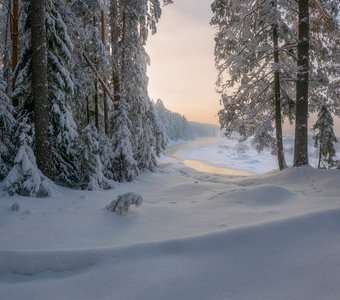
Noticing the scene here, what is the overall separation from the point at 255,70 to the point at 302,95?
14.5 feet

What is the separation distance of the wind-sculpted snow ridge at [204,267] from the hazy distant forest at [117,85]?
3.44 m

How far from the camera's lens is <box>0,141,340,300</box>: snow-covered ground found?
9.46 feet

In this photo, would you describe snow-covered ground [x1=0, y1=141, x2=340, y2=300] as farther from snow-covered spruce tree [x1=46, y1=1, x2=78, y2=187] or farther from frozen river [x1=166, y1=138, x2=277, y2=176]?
frozen river [x1=166, y1=138, x2=277, y2=176]

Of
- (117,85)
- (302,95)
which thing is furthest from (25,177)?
(302,95)

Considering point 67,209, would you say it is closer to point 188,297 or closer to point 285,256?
point 188,297

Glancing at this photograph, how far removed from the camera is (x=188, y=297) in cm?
278

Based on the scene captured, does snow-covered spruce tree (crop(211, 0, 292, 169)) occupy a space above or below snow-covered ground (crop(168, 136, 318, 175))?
above

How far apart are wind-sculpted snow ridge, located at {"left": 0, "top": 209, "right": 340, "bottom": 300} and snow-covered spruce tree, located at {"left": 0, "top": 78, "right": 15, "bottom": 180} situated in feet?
15.1

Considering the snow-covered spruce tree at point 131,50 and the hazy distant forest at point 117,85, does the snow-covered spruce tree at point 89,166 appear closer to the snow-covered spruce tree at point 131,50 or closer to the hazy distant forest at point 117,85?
the hazy distant forest at point 117,85

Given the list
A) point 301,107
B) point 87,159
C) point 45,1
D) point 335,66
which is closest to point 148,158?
point 87,159

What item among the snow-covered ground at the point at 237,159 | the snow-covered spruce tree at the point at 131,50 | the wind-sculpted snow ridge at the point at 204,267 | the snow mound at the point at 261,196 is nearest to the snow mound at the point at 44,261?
the wind-sculpted snow ridge at the point at 204,267

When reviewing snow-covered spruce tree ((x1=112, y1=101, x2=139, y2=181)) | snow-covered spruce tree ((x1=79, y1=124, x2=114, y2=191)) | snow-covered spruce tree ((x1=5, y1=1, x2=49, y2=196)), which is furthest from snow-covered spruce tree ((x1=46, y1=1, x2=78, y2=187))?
snow-covered spruce tree ((x1=112, y1=101, x2=139, y2=181))

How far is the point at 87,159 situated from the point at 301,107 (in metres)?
7.54

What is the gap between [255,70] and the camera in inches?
543
